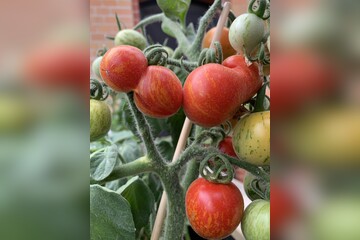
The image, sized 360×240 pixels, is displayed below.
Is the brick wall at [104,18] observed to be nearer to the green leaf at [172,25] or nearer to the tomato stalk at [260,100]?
the green leaf at [172,25]

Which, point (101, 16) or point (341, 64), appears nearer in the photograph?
point (341, 64)

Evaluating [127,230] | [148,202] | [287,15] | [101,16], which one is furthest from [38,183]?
[101,16]

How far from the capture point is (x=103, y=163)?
428mm

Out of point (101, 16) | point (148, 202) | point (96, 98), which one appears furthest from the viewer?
point (101, 16)

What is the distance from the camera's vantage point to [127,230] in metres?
0.38

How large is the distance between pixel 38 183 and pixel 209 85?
19 centimetres

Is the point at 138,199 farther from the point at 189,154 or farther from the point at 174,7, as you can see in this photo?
the point at 174,7

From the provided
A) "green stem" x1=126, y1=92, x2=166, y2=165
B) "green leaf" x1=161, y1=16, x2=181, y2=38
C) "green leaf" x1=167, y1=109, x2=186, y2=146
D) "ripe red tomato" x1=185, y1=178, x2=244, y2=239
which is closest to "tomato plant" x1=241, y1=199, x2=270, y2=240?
"ripe red tomato" x1=185, y1=178, x2=244, y2=239

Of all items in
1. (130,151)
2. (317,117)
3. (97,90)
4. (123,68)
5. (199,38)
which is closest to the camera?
(317,117)

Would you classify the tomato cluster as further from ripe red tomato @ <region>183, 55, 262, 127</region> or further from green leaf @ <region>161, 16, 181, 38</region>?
green leaf @ <region>161, 16, 181, 38</region>

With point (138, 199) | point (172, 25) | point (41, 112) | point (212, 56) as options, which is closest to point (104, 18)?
point (172, 25)

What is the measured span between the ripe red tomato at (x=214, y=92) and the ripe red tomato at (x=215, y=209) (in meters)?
0.07

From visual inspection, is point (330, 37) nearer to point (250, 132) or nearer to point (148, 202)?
point (250, 132)

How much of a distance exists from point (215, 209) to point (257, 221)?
4 cm
